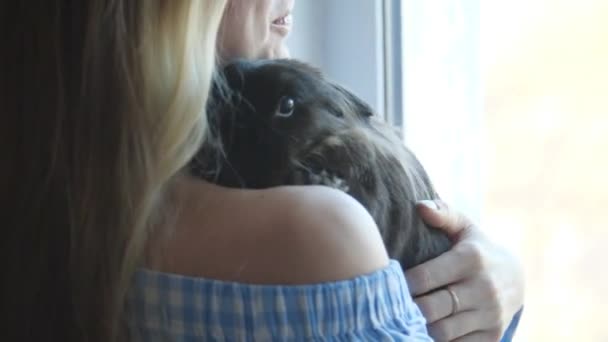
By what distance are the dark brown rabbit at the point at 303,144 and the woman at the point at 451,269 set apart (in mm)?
40

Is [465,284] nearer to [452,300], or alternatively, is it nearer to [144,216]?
[452,300]

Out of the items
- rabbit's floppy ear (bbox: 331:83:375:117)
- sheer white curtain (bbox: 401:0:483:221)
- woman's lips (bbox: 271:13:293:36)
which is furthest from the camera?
sheer white curtain (bbox: 401:0:483:221)

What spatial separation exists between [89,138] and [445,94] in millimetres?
562

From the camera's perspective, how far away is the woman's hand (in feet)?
2.51

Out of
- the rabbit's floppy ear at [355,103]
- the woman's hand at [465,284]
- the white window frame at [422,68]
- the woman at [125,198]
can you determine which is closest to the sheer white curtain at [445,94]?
the white window frame at [422,68]

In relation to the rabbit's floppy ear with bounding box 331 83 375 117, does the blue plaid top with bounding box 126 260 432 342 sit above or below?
below

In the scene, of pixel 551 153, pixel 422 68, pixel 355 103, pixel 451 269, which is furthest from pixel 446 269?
pixel 422 68

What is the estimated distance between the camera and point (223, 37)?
2.68 feet

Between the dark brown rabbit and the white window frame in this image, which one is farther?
the white window frame

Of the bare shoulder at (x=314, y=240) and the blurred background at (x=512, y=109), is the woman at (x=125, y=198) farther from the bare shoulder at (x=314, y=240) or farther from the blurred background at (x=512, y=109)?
the blurred background at (x=512, y=109)

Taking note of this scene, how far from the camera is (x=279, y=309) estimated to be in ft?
2.02

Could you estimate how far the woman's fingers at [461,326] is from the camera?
2.55ft

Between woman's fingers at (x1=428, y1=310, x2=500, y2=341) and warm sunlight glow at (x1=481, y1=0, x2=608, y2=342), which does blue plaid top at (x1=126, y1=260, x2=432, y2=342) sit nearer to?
woman's fingers at (x1=428, y1=310, x2=500, y2=341)

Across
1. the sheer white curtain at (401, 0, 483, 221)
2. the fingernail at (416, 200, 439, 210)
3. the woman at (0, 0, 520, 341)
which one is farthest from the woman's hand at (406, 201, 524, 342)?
the sheer white curtain at (401, 0, 483, 221)
